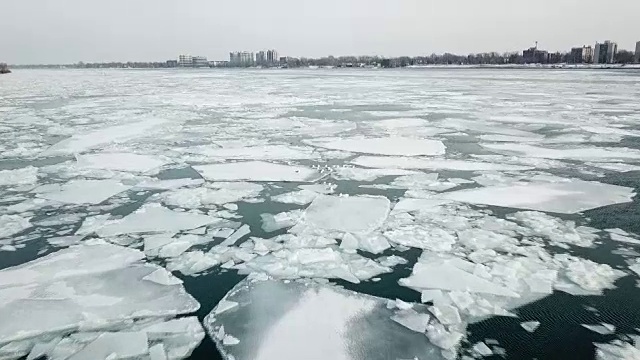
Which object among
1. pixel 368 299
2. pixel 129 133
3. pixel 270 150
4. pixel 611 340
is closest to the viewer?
pixel 611 340

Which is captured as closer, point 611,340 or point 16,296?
point 611,340

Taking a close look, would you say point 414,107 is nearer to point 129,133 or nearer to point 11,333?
point 129,133

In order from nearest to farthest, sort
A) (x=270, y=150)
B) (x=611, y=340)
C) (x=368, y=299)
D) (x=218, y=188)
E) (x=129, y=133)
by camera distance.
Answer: (x=611, y=340)
(x=368, y=299)
(x=218, y=188)
(x=270, y=150)
(x=129, y=133)

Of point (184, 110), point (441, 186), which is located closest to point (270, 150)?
point (441, 186)

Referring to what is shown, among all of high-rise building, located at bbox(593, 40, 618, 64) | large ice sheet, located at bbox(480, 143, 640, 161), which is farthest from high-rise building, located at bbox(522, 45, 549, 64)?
large ice sheet, located at bbox(480, 143, 640, 161)

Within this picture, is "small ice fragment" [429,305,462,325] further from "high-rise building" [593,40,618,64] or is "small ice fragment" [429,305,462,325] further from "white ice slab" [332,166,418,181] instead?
"high-rise building" [593,40,618,64]
